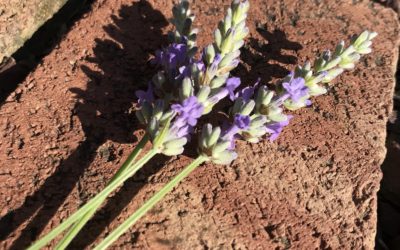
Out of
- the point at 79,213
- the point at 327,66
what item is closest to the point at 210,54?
the point at 327,66

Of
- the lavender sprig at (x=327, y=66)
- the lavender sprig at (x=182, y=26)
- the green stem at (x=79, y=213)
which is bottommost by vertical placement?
the lavender sprig at (x=327, y=66)

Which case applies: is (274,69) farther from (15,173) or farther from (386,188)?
(15,173)

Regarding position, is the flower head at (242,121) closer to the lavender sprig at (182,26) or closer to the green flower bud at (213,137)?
the green flower bud at (213,137)

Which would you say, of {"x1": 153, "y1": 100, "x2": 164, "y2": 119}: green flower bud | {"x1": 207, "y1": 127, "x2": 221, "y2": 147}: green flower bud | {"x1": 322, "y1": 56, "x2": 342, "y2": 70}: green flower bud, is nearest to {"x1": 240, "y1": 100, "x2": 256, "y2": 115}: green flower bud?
{"x1": 207, "y1": 127, "x2": 221, "y2": 147}: green flower bud

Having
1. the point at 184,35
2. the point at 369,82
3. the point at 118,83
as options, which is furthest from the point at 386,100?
the point at 118,83

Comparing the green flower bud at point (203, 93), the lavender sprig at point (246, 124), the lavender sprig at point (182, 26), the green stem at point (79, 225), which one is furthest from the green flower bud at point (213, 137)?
the lavender sprig at point (182, 26)

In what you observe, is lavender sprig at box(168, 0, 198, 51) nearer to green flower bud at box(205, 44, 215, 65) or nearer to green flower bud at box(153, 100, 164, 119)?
green flower bud at box(205, 44, 215, 65)

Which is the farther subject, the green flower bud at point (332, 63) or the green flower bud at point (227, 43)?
the green flower bud at point (332, 63)

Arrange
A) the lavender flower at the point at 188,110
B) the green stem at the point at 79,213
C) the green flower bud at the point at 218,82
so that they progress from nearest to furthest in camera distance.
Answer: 1. the green stem at the point at 79,213
2. the lavender flower at the point at 188,110
3. the green flower bud at the point at 218,82

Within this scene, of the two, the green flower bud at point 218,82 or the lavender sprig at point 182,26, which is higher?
the lavender sprig at point 182,26
